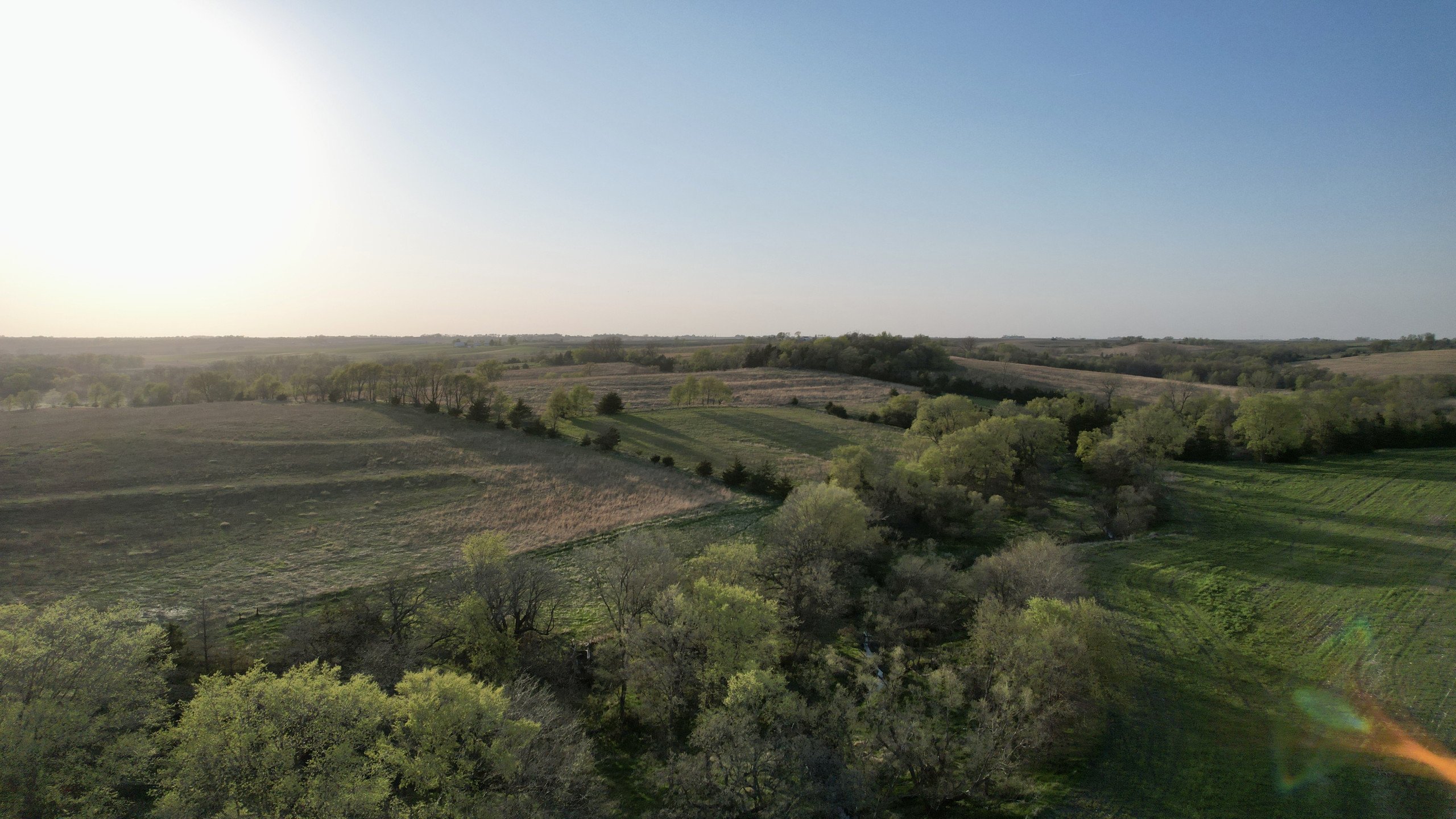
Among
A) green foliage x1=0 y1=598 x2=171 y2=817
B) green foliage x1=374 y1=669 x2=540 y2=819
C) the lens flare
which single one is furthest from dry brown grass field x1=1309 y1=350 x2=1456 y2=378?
green foliage x1=0 y1=598 x2=171 y2=817

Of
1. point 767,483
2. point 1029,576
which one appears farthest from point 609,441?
point 1029,576

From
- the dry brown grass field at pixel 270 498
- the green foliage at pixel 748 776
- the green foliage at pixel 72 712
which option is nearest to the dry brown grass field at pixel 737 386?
the dry brown grass field at pixel 270 498

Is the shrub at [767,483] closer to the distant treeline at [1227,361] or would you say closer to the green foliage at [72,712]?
the green foliage at [72,712]

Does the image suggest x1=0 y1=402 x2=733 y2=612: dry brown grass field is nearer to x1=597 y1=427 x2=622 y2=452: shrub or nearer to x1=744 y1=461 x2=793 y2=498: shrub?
x1=597 y1=427 x2=622 y2=452: shrub

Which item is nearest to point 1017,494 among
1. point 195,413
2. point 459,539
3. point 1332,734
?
point 1332,734

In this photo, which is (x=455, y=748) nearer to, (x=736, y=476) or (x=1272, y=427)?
(x=736, y=476)

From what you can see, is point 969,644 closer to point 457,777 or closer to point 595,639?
point 595,639
